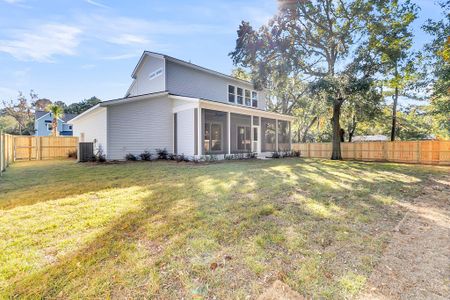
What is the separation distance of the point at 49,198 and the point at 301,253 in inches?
203

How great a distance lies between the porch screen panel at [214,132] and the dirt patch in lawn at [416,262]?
30.3ft

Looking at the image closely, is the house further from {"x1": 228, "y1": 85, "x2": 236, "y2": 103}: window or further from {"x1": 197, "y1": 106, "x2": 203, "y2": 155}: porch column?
{"x1": 228, "y1": 85, "x2": 236, "y2": 103}: window

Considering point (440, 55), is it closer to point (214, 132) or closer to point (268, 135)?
point (268, 135)

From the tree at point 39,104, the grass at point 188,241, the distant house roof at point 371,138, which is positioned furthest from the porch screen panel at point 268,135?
the tree at point 39,104

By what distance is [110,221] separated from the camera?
10.9 feet

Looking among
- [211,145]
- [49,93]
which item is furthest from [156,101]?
[49,93]

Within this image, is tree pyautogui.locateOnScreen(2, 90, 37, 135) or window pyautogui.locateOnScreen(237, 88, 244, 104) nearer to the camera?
window pyautogui.locateOnScreen(237, 88, 244, 104)

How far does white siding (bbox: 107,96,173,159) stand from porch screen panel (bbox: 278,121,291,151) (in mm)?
8642

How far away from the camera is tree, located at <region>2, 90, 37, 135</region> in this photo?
31419 mm

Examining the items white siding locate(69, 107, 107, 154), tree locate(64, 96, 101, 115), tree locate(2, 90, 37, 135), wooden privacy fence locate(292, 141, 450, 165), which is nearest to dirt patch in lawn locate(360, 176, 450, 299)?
white siding locate(69, 107, 107, 154)

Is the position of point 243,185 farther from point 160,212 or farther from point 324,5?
point 324,5

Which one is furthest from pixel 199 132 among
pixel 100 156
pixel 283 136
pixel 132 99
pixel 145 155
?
pixel 283 136

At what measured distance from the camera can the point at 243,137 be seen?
14578 millimetres

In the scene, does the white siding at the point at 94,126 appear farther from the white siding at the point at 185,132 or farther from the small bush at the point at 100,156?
the white siding at the point at 185,132
